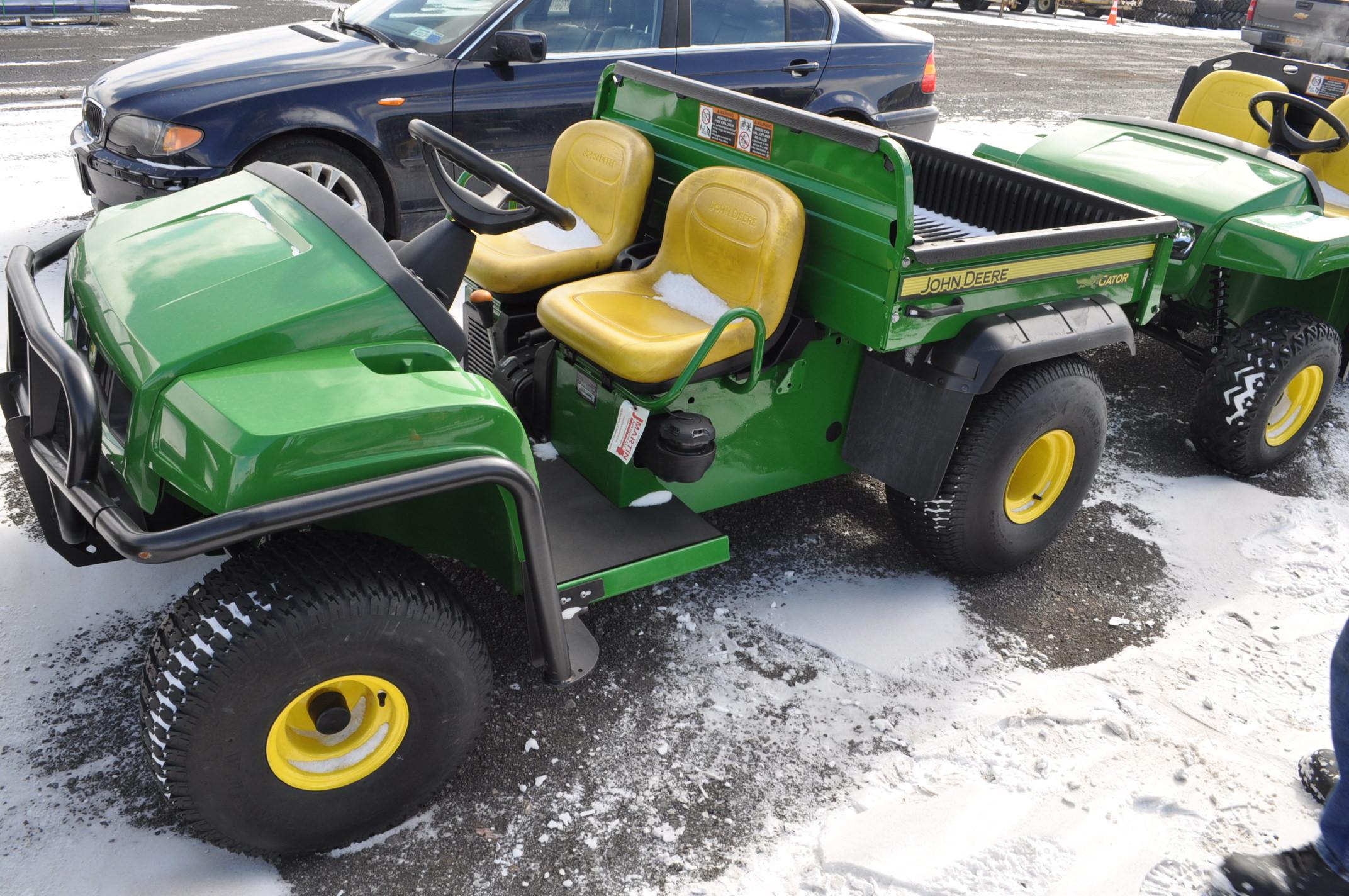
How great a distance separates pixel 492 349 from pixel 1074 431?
1.93 metres

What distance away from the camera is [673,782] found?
2.61 meters

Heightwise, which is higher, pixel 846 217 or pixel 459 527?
pixel 846 217

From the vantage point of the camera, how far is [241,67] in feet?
16.2

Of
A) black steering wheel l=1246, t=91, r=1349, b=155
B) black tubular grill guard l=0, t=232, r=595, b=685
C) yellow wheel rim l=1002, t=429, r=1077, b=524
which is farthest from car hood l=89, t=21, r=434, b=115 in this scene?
black steering wheel l=1246, t=91, r=1349, b=155

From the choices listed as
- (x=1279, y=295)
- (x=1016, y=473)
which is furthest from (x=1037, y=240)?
(x=1279, y=295)

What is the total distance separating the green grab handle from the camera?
9.29ft

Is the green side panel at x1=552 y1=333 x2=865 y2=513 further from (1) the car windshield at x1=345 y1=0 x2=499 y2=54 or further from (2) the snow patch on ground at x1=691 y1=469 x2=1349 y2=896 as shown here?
(1) the car windshield at x1=345 y1=0 x2=499 y2=54

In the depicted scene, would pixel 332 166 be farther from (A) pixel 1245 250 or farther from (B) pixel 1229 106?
(B) pixel 1229 106

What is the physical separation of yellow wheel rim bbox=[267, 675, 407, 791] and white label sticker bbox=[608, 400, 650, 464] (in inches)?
38.2

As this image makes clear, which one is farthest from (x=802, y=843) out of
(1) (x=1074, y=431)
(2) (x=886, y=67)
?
(2) (x=886, y=67)

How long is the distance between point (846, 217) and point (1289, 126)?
345 cm

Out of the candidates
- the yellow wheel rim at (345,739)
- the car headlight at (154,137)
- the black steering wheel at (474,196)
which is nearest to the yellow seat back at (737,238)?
the black steering wheel at (474,196)

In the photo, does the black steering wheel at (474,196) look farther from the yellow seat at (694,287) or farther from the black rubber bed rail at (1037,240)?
the black rubber bed rail at (1037,240)

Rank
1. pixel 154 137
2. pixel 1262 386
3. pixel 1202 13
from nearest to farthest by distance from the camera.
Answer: pixel 1262 386, pixel 154 137, pixel 1202 13
